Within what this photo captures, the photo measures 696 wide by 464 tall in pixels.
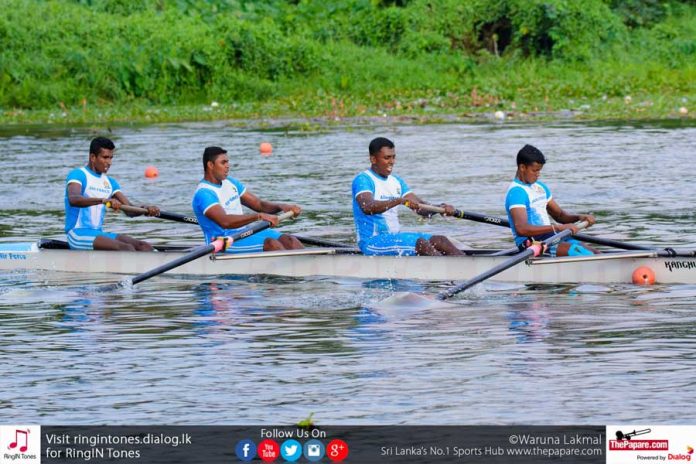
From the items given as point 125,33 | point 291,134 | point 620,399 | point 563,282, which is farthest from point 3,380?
point 125,33

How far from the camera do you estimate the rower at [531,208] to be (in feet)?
43.8

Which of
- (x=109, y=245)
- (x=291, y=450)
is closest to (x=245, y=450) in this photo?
(x=291, y=450)

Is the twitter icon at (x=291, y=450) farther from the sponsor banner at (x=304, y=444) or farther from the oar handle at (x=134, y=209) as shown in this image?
the oar handle at (x=134, y=209)

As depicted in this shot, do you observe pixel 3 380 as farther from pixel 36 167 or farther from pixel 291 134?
pixel 291 134

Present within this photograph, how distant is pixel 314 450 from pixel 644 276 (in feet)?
19.5

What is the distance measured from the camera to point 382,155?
45.8ft

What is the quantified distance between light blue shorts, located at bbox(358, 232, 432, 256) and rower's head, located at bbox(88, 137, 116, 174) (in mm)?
3023

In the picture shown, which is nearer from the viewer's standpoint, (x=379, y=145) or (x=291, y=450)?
(x=291, y=450)

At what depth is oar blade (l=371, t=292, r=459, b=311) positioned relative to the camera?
12.8 metres

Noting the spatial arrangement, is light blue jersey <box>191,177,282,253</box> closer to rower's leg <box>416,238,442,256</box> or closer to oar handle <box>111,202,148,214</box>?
oar handle <box>111,202,148,214</box>

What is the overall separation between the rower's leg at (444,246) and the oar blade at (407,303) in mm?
1318

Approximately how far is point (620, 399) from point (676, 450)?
4.21 feet

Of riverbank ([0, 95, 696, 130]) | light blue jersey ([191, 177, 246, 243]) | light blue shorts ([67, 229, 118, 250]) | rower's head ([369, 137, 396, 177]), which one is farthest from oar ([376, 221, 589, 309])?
riverbank ([0, 95, 696, 130])

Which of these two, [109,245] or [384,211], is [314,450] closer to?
[384,211]
